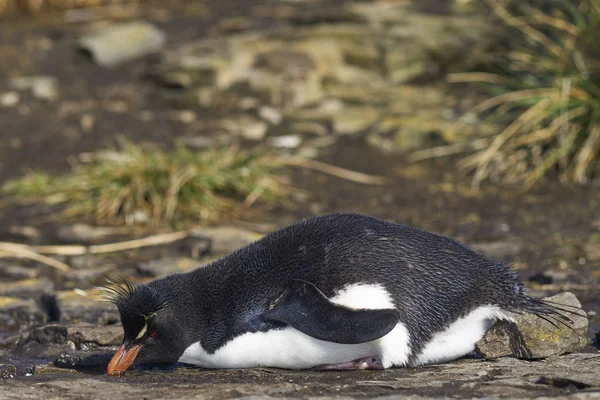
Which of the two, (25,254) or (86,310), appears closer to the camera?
(86,310)

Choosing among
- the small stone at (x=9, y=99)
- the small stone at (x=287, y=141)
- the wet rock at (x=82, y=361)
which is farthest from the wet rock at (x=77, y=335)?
the small stone at (x=9, y=99)

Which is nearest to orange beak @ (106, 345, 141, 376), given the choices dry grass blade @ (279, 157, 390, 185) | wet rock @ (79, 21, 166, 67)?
dry grass blade @ (279, 157, 390, 185)

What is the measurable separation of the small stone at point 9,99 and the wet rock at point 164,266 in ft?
11.6

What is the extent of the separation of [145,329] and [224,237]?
7.36 feet

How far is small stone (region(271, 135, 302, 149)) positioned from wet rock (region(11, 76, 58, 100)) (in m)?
2.06

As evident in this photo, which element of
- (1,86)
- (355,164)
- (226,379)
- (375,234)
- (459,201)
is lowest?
(226,379)

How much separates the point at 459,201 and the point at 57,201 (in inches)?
109

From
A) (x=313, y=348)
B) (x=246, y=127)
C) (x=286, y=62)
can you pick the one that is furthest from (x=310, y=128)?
(x=313, y=348)

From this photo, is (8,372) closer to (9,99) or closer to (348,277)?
(348,277)

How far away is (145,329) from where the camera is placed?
345 centimetres

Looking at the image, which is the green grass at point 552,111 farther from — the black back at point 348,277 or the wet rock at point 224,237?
the black back at point 348,277

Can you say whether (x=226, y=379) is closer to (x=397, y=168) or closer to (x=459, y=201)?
(x=459, y=201)

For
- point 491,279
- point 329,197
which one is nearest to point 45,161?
point 329,197

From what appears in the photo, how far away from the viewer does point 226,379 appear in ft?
10.4
